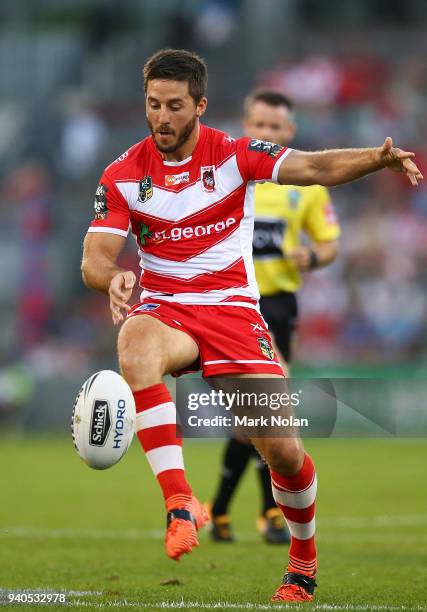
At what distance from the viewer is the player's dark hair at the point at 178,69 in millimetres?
5910

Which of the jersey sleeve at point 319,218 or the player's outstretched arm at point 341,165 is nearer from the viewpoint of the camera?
→ the player's outstretched arm at point 341,165

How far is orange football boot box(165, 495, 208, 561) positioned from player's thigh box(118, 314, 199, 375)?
60 centimetres

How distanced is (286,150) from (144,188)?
703mm

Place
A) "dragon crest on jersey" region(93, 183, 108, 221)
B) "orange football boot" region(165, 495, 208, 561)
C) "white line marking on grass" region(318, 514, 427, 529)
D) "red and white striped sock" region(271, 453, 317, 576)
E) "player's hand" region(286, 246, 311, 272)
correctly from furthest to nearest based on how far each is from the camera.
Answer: "white line marking on grass" region(318, 514, 427, 529)
"player's hand" region(286, 246, 311, 272)
"red and white striped sock" region(271, 453, 317, 576)
"dragon crest on jersey" region(93, 183, 108, 221)
"orange football boot" region(165, 495, 208, 561)

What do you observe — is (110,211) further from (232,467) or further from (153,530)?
(153,530)

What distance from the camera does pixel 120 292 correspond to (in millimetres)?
5523

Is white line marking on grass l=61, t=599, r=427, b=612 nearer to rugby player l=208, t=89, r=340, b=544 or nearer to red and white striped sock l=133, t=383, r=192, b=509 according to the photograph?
red and white striped sock l=133, t=383, r=192, b=509

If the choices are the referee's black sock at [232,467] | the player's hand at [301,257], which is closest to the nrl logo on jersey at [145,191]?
the player's hand at [301,257]

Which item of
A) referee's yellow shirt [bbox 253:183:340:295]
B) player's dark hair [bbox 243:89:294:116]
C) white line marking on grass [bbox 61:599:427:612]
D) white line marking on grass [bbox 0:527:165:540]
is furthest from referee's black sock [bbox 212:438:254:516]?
white line marking on grass [bbox 61:599:427:612]

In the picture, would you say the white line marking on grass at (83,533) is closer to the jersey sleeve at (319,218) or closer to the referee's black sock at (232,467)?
the referee's black sock at (232,467)

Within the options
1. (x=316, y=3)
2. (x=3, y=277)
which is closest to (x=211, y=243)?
(x=3, y=277)

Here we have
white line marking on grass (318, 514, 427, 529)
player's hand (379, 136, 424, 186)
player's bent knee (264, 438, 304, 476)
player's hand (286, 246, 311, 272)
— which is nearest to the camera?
player's hand (379, 136, 424, 186)

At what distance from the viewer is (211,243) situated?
6.11m

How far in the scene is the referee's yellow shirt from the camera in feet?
29.6
